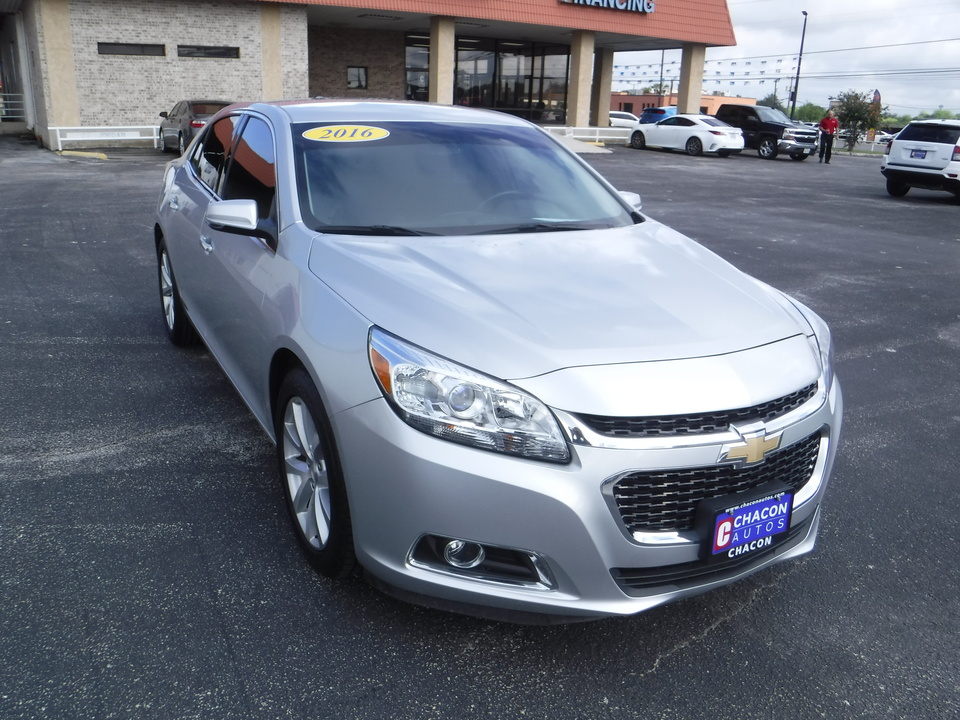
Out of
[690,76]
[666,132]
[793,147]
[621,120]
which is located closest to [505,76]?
[690,76]

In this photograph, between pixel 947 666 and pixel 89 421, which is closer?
pixel 947 666

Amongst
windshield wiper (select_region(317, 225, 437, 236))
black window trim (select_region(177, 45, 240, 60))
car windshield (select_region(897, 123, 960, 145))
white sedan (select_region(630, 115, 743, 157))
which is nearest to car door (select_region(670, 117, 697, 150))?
white sedan (select_region(630, 115, 743, 157))

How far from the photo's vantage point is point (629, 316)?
9.01 feet

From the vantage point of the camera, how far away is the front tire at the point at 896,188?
710 inches

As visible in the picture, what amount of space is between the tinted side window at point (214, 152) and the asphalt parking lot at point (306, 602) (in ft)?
3.92

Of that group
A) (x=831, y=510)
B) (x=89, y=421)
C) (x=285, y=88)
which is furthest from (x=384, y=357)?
(x=285, y=88)

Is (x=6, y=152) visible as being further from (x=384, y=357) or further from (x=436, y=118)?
(x=384, y=357)

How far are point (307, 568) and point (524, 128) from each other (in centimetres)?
260

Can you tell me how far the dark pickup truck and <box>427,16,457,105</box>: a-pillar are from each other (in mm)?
10182

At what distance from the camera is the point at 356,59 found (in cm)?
3381

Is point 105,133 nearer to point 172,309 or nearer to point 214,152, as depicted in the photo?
point 172,309

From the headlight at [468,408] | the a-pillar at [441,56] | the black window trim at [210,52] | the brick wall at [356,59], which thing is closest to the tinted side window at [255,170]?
the headlight at [468,408]

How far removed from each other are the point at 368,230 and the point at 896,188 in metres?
17.8

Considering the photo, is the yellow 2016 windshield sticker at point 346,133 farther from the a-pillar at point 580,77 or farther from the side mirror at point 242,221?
the a-pillar at point 580,77
